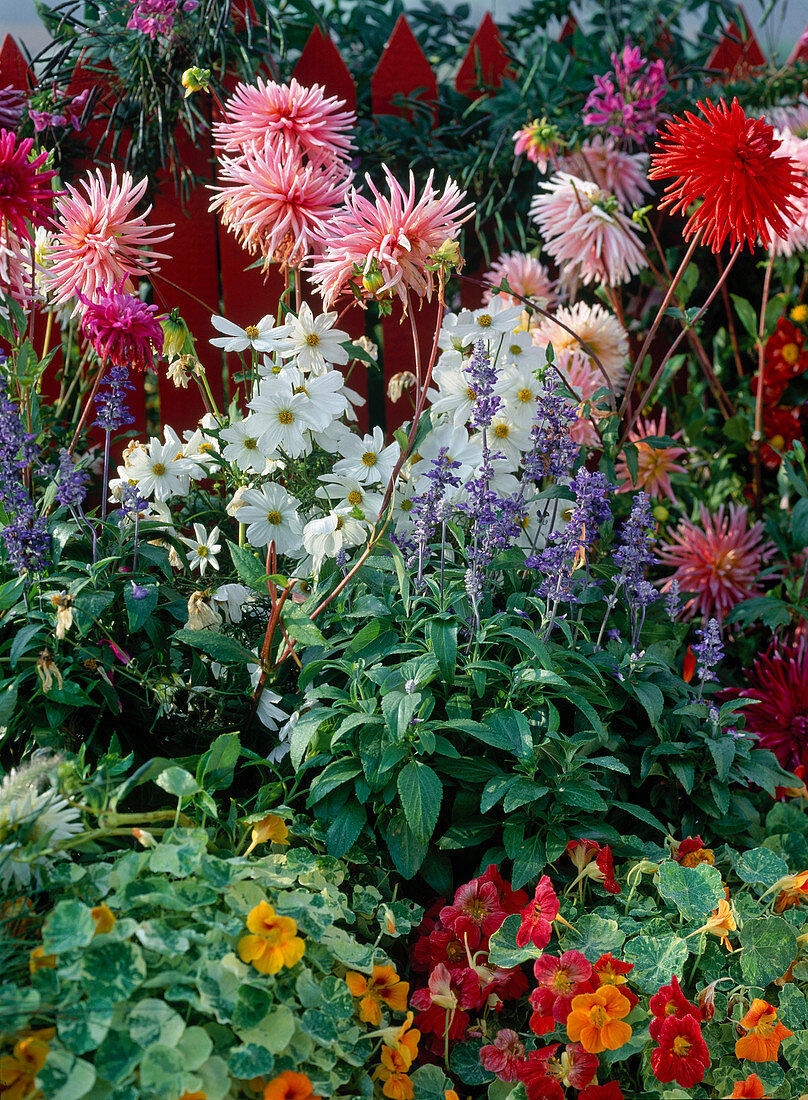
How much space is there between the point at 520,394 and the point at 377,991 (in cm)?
90

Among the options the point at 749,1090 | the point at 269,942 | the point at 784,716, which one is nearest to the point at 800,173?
the point at 784,716

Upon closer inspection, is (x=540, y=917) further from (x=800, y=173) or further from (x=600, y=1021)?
(x=800, y=173)

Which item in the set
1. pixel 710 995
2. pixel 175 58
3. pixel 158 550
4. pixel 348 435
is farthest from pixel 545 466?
pixel 175 58

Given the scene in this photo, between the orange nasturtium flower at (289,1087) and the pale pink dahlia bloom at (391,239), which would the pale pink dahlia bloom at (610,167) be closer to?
the pale pink dahlia bloom at (391,239)

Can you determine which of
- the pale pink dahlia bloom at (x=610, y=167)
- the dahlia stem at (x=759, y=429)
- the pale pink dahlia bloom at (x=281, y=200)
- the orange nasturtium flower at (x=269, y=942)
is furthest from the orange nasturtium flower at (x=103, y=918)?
the pale pink dahlia bloom at (x=610, y=167)

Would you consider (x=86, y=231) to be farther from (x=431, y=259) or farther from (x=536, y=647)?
(x=536, y=647)

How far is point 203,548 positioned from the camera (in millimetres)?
1425

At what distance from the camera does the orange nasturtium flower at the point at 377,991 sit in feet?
3.32

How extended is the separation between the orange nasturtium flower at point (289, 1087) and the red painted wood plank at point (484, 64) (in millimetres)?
2188

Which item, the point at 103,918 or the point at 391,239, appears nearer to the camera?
the point at 103,918

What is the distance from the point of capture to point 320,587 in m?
1.34

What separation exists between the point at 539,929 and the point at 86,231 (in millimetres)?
1136

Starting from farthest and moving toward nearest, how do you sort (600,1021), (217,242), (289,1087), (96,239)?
1. (217,242)
2. (96,239)
3. (600,1021)
4. (289,1087)

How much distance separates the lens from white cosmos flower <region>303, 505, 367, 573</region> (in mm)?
1329
